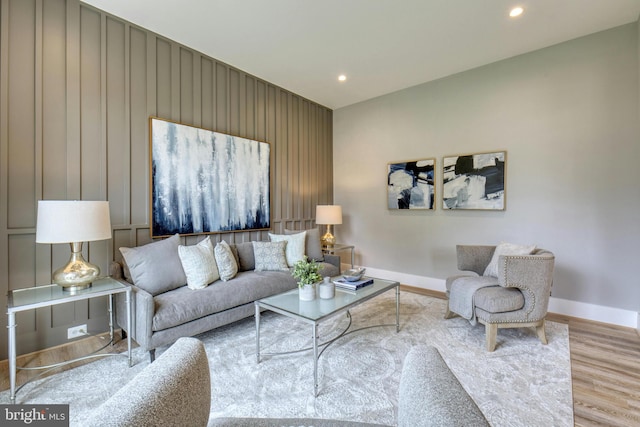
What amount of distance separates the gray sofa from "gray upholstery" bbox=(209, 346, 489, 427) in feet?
5.20

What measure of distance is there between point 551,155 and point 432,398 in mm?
3744

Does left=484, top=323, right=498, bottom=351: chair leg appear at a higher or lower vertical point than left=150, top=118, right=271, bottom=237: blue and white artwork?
lower

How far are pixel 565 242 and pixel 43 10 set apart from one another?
5535 millimetres

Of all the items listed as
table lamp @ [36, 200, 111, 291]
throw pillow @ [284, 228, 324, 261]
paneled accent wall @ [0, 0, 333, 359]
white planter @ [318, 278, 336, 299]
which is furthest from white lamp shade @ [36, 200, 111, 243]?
throw pillow @ [284, 228, 324, 261]

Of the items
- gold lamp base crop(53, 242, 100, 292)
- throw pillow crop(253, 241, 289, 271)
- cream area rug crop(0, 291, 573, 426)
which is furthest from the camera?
throw pillow crop(253, 241, 289, 271)

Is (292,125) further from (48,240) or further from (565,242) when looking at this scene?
(565,242)

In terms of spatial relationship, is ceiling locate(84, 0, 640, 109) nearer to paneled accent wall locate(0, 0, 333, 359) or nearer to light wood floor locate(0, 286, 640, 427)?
paneled accent wall locate(0, 0, 333, 359)

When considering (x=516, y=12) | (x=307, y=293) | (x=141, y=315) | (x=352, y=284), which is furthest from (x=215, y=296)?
(x=516, y=12)

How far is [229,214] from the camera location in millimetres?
3652

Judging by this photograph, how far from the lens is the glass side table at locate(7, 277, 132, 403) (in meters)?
1.77

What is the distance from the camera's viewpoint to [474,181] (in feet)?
12.4

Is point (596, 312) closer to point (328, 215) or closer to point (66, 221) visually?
point (328, 215)

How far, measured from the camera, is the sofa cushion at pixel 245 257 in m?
3.43

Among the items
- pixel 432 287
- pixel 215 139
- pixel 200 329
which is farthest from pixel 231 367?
pixel 432 287
